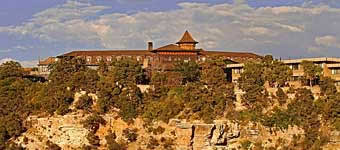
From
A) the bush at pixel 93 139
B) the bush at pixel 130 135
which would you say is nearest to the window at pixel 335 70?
the bush at pixel 130 135

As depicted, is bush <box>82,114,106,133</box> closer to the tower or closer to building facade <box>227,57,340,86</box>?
building facade <box>227,57,340,86</box>

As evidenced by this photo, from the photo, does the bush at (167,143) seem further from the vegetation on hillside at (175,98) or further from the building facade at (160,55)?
the building facade at (160,55)

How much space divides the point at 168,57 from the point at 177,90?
1048cm

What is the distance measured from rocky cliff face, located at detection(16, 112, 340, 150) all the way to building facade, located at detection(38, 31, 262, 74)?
419 inches

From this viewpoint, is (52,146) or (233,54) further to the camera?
(233,54)

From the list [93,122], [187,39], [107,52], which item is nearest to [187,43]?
[187,39]

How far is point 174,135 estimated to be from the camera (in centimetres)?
4353

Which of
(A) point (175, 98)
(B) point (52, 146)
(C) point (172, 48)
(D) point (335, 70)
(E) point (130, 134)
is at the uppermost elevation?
(C) point (172, 48)

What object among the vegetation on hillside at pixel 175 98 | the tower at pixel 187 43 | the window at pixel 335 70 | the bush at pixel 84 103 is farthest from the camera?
the tower at pixel 187 43

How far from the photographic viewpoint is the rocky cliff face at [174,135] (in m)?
43.0

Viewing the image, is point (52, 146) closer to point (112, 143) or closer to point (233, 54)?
point (112, 143)

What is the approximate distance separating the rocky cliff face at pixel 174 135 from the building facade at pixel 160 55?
34.9ft

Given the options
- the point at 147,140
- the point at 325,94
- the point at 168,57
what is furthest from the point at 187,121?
the point at 168,57

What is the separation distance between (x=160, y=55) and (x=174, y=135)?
1377cm
